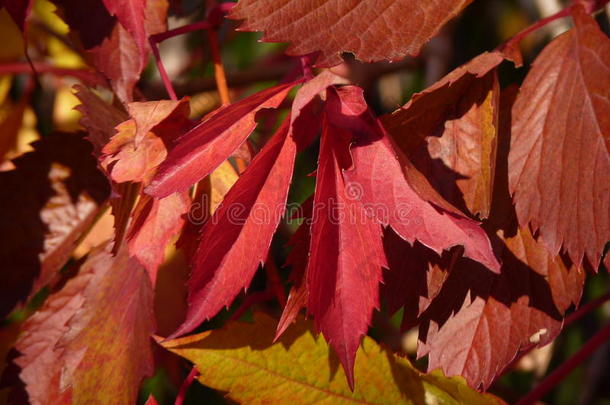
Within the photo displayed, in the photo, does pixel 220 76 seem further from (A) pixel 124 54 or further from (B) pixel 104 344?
(B) pixel 104 344

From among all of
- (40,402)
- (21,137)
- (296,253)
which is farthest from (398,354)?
(21,137)

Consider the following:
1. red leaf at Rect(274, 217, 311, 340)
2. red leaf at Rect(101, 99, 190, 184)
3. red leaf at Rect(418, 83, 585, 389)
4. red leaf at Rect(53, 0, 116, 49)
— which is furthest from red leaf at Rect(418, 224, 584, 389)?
red leaf at Rect(53, 0, 116, 49)

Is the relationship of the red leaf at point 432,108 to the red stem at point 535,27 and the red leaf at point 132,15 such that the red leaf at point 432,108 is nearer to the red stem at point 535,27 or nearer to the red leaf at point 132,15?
the red stem at point 535,27

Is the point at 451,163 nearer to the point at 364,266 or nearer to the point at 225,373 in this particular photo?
the point at 364,266

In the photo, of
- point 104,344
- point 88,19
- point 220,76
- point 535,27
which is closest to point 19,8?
point 88,19

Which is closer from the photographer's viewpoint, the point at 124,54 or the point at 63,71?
the point at 124,54

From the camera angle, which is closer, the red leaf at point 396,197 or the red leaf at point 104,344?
the red leaf at point 396,197

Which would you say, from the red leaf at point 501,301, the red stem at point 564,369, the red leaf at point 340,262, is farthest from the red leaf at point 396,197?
the red stem at point 564,369

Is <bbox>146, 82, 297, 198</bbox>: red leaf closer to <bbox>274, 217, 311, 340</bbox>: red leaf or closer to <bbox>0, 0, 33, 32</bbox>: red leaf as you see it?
<bbox>274, 217, 311, 340</bbox>: red leaf
